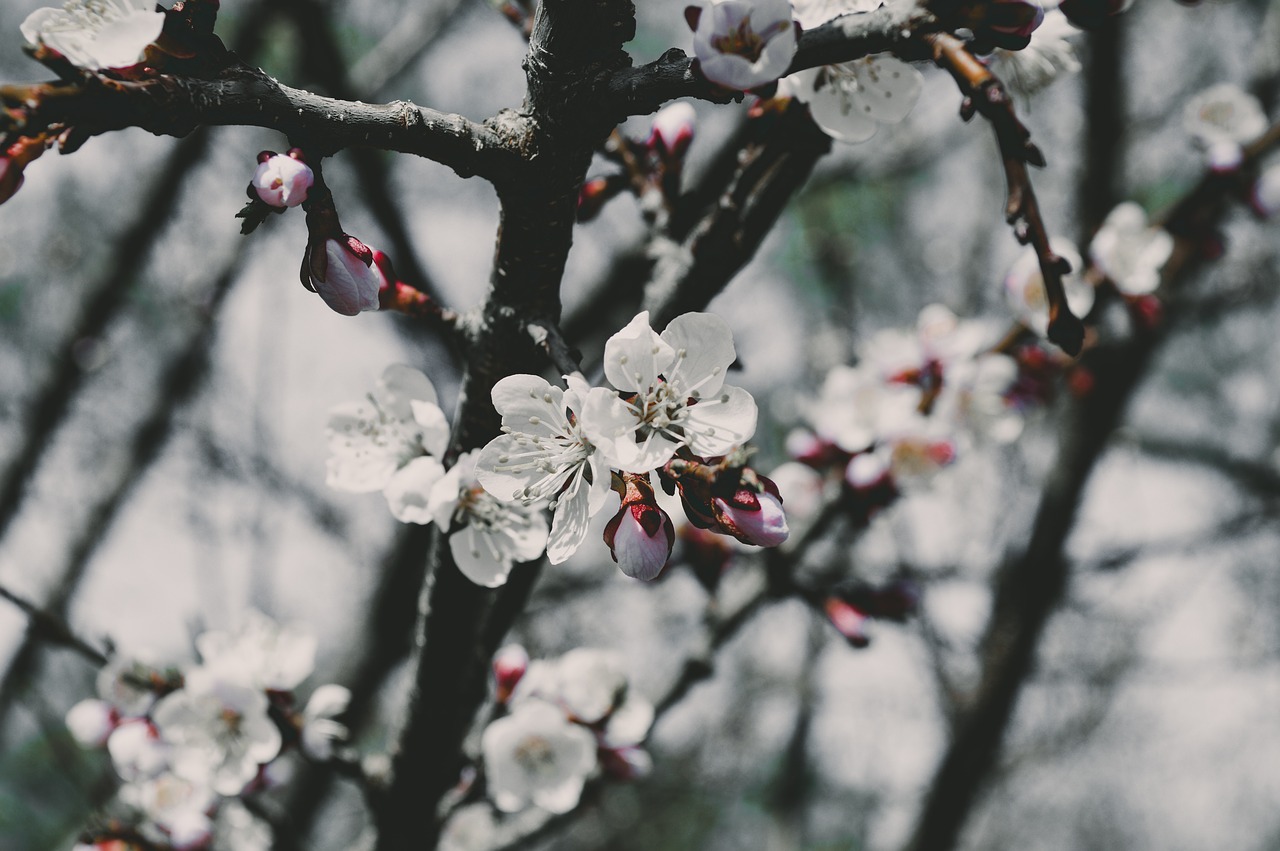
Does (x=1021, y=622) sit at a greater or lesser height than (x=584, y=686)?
lesser

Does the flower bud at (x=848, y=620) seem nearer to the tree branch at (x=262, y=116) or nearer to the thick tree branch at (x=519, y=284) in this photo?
the thick tree branch at (x=519, y=284)

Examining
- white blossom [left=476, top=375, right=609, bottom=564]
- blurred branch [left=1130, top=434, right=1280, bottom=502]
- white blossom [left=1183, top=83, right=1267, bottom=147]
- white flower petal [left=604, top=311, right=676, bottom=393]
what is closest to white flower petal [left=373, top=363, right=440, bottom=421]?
white blossom [left=476, top=375, right=609, bottom=564]

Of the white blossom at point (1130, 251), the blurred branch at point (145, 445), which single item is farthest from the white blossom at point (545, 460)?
the blurred branch at point (145, 445)

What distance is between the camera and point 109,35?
671 millimetres

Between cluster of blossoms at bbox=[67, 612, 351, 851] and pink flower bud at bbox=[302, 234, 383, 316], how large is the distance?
816 mm

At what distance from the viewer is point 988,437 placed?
2.13m

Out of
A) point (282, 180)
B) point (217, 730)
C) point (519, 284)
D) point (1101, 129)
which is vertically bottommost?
point (1101, 129)

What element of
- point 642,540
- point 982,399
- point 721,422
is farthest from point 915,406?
point 642,540

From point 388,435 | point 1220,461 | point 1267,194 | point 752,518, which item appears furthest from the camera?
point 1220,461

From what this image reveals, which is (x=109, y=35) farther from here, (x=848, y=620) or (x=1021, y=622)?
(x=1021, y=622)

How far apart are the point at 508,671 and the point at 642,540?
82 cm

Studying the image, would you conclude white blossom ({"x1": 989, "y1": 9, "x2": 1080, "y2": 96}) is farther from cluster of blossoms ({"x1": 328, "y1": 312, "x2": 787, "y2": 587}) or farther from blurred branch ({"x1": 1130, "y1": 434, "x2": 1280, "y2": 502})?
blurred branch ({"x1": 1130, "y1": 434, "x2": 1280, "y2": 502})

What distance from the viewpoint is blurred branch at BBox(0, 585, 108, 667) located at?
1390 millimetres

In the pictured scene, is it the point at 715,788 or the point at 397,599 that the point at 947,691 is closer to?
the point at 397,599
